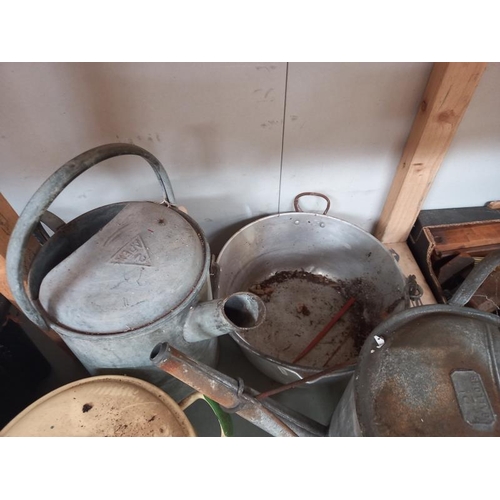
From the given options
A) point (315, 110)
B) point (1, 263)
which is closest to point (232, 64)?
point (315, 110)

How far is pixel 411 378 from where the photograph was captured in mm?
437

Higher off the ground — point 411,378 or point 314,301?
point 411,378

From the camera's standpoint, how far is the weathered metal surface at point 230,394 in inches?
17.4

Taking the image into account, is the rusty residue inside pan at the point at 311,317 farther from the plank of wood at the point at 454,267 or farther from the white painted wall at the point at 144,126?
the white painted wall at the point at 144,126

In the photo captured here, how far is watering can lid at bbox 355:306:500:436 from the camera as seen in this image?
1.30ft

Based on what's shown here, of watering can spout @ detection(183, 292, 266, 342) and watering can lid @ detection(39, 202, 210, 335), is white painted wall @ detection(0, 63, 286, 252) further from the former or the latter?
watering can spout @ detection(183, 292, 266, 342)

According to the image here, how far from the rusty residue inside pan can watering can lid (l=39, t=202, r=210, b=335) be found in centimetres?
50

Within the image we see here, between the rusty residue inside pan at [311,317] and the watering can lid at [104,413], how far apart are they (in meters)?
0.45

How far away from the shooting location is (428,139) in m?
0.82

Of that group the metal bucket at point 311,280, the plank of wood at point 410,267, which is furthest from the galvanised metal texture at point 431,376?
the plank of wood at point 410,267

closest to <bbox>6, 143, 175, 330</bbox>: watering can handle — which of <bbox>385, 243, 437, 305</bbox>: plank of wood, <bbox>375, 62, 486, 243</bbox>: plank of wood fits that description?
<bbox>375, 62, 486, 243</bbox>: plank of wood

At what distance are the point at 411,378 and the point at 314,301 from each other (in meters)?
0.65
